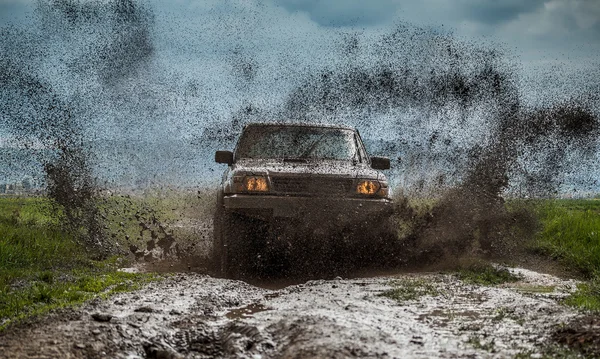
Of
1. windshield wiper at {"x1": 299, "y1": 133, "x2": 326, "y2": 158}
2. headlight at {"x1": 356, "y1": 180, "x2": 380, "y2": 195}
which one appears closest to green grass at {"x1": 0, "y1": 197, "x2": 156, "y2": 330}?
windshield wiper at {"x1": 299, "y1": 133, "x2": 326, "y2": 158}

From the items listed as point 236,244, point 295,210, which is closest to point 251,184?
point 295,210

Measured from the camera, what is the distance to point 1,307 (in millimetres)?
6562

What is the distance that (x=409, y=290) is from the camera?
731cm

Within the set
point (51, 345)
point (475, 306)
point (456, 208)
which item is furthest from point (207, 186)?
point (51, 345)

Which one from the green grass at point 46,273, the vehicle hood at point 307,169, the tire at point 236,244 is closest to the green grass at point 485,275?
the vehicle hood at point 307,169

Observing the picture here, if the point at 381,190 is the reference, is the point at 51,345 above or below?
below

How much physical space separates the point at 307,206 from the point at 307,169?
0.59 metres

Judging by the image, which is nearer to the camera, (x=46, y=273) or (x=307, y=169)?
(x=307, y=169)

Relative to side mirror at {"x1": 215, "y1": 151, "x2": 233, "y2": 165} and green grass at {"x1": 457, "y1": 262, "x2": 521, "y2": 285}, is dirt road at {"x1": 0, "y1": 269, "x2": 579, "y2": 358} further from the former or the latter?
side mirror at {"x1": 215, "y1": 151, "x2": 233, "y2": 165}

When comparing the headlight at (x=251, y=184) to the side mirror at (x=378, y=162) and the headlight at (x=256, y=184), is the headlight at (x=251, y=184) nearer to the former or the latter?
the headlight at (x=256, y=184)

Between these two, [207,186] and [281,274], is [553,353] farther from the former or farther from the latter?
[207,186]

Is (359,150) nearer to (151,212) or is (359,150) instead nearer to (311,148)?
(311,148)

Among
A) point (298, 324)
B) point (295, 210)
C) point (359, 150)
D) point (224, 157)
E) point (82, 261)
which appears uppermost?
point (359, 150)

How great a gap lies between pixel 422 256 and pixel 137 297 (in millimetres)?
4574
